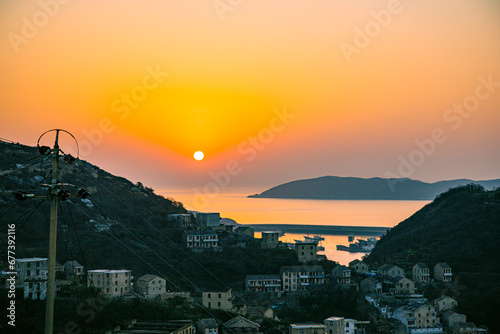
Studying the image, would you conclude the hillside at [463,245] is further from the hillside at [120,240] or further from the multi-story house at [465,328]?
the hillside at [120,240]

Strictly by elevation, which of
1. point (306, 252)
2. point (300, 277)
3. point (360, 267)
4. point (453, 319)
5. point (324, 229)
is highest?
point (324, 229)

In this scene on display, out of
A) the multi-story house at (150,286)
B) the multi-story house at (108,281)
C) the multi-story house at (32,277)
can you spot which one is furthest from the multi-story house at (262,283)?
the multi-story house at (32,277)

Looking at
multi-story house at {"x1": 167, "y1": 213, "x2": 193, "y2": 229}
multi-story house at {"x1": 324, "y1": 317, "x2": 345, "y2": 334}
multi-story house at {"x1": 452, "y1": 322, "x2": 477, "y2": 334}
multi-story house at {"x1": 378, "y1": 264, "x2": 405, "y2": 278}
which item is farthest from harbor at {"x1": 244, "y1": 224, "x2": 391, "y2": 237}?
multi-story house at {"x1": 324, "y1": 317, "x2": 345, "y2": 334}

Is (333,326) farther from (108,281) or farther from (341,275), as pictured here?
(108,281)

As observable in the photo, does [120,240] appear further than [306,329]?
Yes

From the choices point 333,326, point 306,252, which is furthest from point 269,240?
point 333,326

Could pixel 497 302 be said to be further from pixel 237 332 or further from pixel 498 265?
pixel 237 332

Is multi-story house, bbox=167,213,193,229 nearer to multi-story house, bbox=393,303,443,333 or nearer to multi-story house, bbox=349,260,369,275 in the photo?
multi-story house, bbox=349,260,369,275
